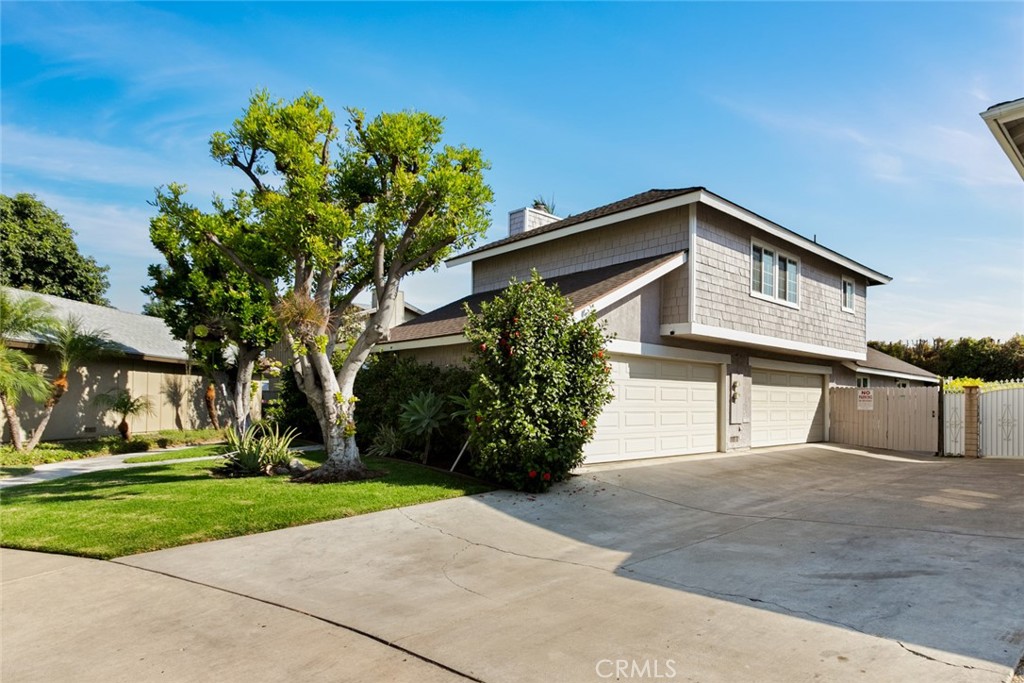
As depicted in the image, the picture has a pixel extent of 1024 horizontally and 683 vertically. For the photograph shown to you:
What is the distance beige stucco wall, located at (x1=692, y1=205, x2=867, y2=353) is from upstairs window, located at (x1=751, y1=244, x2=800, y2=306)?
19 cm

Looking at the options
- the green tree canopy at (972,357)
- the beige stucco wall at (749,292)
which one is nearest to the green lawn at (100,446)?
the beige stucco wall at (749,292)

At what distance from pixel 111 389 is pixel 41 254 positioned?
13342 millimetres

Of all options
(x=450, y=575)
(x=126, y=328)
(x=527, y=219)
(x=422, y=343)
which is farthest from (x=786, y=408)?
(x=126, y=328)

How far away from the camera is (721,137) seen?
13062 mm

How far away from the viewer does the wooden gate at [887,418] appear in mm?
17172

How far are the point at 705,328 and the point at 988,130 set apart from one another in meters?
6.21

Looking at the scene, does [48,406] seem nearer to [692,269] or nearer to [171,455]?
[171,455]

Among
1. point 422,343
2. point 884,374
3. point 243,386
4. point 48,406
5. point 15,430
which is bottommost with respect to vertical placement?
point 15,430

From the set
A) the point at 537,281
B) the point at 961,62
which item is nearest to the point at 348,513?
the point at 537,281

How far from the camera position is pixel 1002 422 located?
1537cm

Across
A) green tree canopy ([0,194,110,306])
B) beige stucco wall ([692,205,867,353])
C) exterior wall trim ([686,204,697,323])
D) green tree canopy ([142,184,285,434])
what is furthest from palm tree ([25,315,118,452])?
beige stucco wall ([692,205,867,353])

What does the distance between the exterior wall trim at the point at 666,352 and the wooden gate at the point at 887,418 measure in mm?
6781

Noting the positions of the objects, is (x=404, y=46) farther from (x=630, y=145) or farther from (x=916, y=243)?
(x=916, y=243)

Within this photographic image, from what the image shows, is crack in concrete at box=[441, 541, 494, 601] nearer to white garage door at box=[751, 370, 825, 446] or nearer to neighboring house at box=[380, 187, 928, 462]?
neighboring house at box=[380, 187, 928, 462]
